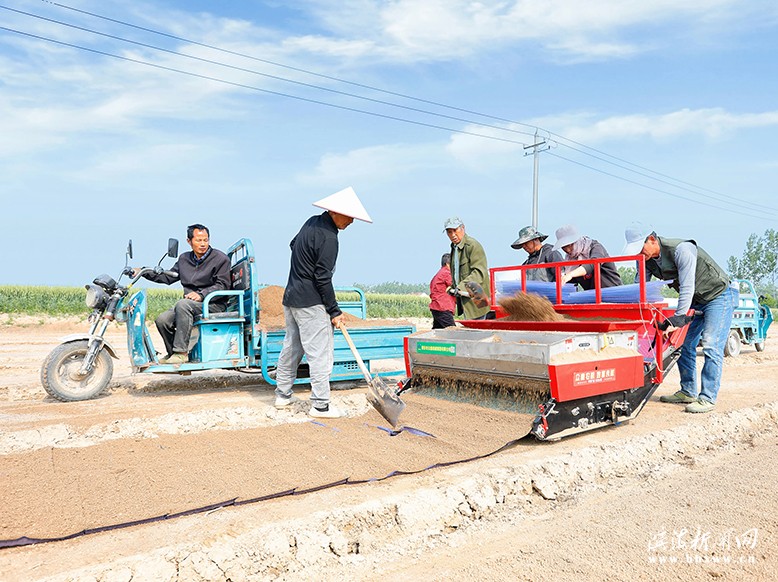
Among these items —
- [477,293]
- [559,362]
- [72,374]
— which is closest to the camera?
[559,362]

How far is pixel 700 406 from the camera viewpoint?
5820 millimetres

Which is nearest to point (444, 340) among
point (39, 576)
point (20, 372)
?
point (39, 576)

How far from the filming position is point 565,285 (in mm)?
6219

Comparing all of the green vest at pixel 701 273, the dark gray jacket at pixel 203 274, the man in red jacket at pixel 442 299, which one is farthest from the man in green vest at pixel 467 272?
the dark gray jacket at pixel 203 274

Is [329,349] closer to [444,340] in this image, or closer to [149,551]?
[444,340]

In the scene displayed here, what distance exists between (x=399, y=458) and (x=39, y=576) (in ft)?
7.28

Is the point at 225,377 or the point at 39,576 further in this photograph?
the point at 225,377

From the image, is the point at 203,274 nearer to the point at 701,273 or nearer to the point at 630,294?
the point at 630,294

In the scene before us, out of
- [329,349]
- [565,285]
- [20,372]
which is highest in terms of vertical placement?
[565,285]

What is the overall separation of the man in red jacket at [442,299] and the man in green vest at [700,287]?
8.30 ft

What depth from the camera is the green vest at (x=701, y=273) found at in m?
5.71

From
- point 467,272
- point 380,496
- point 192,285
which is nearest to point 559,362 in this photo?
point 380,496

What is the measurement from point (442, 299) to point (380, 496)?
471 cm

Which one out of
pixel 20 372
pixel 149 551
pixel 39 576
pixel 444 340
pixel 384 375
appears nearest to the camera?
pixel 39 576
